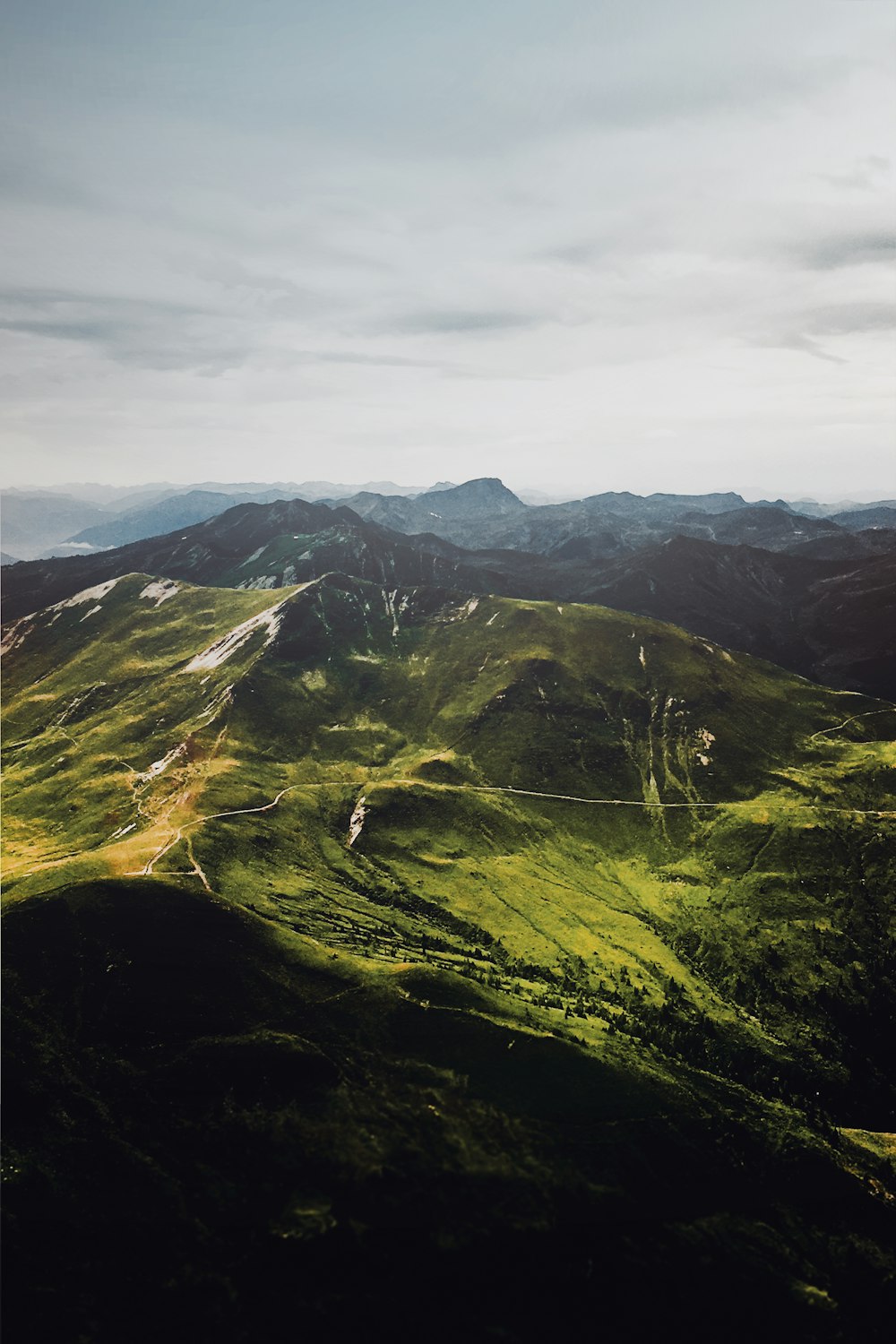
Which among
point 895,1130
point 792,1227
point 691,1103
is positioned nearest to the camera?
point 792,1227

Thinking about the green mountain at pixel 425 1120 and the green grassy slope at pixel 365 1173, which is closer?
the green grassy slope at pixel 365 1173

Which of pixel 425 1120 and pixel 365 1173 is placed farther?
pixel 425 1120

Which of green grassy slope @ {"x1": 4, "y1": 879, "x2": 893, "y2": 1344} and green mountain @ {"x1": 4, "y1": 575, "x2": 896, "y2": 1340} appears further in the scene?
green mountain @ {"x1": 4, "y1": 575, "x2": 896, "y2": 1340}

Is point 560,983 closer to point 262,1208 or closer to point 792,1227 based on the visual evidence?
point 792,1227

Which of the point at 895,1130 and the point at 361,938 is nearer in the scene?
the point at 895,1130

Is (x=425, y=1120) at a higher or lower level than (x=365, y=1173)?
higher

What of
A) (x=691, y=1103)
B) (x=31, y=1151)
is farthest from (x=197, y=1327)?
(x=691, y=1103)

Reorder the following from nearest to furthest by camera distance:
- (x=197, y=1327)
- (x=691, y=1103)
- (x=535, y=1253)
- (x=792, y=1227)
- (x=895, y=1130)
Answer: (x=197, y=1327) < (x=535, y=1253) < (x=792, y=1227) < (x=691, y=1103) < (x=895, y=1130)

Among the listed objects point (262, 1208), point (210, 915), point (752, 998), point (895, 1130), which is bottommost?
point (895, 1130)

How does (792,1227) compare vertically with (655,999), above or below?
below

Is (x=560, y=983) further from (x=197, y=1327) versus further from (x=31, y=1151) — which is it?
(x=31, y=1151)
